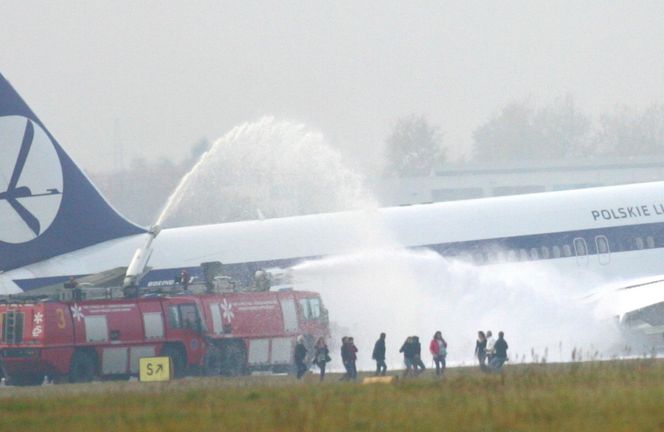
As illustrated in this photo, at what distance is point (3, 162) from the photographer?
180 ft

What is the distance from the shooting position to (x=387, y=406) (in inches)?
1134

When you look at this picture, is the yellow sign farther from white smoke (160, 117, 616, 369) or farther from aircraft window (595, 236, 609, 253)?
aircraft window (595, 236, 609, 253)

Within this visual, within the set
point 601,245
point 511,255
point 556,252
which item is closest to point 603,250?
point 601,245

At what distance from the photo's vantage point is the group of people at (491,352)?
4550cm

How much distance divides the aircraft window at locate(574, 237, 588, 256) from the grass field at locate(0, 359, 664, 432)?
22049 millimetres

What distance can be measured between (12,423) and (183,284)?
24386 mm

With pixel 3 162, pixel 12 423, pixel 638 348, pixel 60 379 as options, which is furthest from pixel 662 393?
pixel 3 162

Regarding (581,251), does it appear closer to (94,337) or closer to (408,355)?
(408,355)

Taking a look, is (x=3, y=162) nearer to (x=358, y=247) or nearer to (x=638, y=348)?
(x=358, y=247)

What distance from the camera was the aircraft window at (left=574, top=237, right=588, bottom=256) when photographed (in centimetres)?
5859

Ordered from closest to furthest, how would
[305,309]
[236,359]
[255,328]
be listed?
[236,359] → [255,328] → [305,309]

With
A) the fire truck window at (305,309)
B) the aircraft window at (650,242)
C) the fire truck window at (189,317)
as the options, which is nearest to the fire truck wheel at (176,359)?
the fire truck window at (189,317)

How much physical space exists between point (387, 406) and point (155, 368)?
19679 mm

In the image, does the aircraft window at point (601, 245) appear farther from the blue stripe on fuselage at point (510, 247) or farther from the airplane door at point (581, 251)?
the airplane door at point (581, 251)
